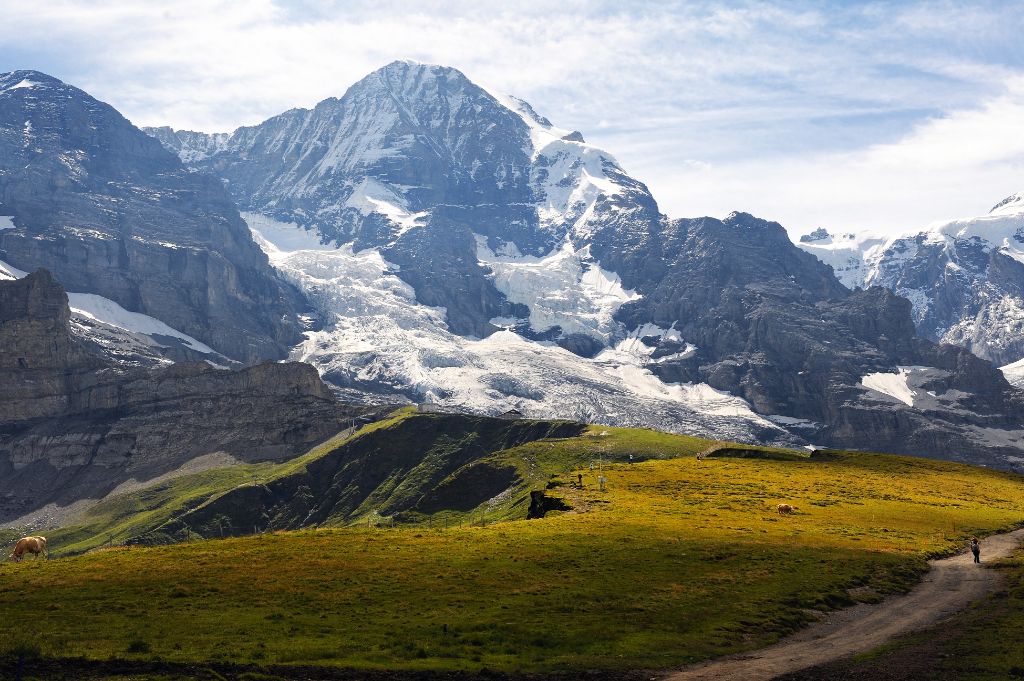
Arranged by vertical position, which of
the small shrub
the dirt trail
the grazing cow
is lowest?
the grazing cow

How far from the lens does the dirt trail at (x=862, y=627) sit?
54625 mm

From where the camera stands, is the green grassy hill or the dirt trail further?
the green grassy hill

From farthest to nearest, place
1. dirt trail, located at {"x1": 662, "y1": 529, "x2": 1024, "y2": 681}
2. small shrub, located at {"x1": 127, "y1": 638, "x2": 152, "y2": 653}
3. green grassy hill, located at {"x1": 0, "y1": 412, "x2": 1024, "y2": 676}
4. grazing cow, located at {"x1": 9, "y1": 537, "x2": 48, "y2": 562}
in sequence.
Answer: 1. grazing cow, located at {"x1": 9, "y1": 537, "x2": 48, "y2": 562}
2. green grassy hill, located at {"x1": 0, "y1": 412, "x2": 1024, "y2": 676}
3. dirt trail, located at {"x1": 662, "y1": 529, "x2": 1024, "y2": 681}
4. small shrub, located at {"x1": 127, "y1": 638, "x2": 152, "y2": 653}

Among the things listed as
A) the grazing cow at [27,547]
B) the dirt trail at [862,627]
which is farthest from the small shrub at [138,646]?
the grazing cow at [27,547]

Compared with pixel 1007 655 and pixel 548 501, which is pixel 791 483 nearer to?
pixel 548 501

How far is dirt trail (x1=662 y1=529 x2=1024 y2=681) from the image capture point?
5462 cm

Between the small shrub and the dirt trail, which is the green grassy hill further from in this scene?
the dirt trail

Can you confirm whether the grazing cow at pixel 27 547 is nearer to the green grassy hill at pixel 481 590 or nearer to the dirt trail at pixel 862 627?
the green grassy hill at pixel 481 590

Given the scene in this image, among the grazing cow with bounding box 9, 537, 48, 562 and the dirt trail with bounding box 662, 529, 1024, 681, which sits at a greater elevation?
the dirt trail with bounding box 662, 529, 1024, 681

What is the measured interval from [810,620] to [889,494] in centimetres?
7501

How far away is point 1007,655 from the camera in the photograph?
54.5 m

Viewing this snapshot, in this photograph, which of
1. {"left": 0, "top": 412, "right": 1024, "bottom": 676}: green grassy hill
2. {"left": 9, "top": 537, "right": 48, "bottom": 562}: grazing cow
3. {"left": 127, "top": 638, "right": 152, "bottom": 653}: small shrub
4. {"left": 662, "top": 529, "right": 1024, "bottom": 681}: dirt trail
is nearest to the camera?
{"left": 127, "top": 638, "right": 152, "bottom": 653}: small shrub

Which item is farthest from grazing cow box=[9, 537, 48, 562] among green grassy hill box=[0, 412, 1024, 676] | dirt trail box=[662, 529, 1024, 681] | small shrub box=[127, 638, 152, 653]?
dirt trail box=[662, 529, 1024, 681]

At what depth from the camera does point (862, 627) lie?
6569 cm
